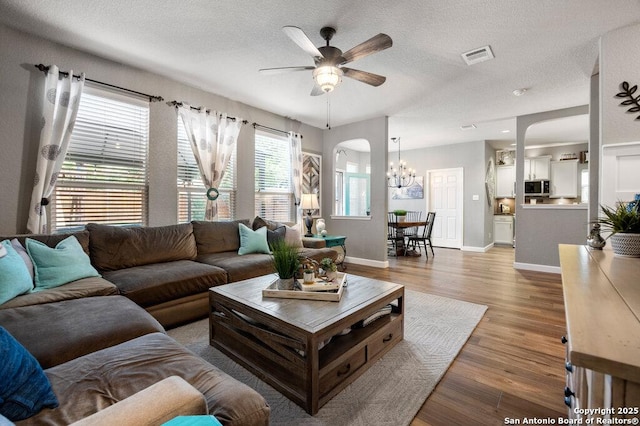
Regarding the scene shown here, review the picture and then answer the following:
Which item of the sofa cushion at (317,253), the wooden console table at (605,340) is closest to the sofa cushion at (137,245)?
the sofa cushion at (317,253)

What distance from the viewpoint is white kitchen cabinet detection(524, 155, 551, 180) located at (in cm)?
710

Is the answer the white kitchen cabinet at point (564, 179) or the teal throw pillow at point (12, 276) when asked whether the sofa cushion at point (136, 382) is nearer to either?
the teal throw pillow at point (12, 276)

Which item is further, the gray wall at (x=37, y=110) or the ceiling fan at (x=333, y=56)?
the gray wall at (x=37, y=110)

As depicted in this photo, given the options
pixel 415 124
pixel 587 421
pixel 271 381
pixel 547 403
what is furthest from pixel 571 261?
pixel 415 124

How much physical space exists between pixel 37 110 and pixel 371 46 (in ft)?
10.5

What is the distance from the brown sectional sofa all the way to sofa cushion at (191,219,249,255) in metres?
0.01

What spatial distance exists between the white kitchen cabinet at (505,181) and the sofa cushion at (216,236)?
23.5 ft

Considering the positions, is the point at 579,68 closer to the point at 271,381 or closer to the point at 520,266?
the point at 520,266

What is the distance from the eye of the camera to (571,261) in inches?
56.3

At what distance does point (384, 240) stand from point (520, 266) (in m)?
2.33

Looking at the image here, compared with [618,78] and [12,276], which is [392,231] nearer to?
[618,78]

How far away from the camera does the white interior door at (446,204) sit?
23.7ft

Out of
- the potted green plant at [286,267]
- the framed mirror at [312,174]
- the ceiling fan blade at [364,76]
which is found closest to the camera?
the potted green plant at [286,267]

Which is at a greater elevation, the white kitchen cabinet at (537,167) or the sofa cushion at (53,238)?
the white kitchen cabinet at (537,167)
